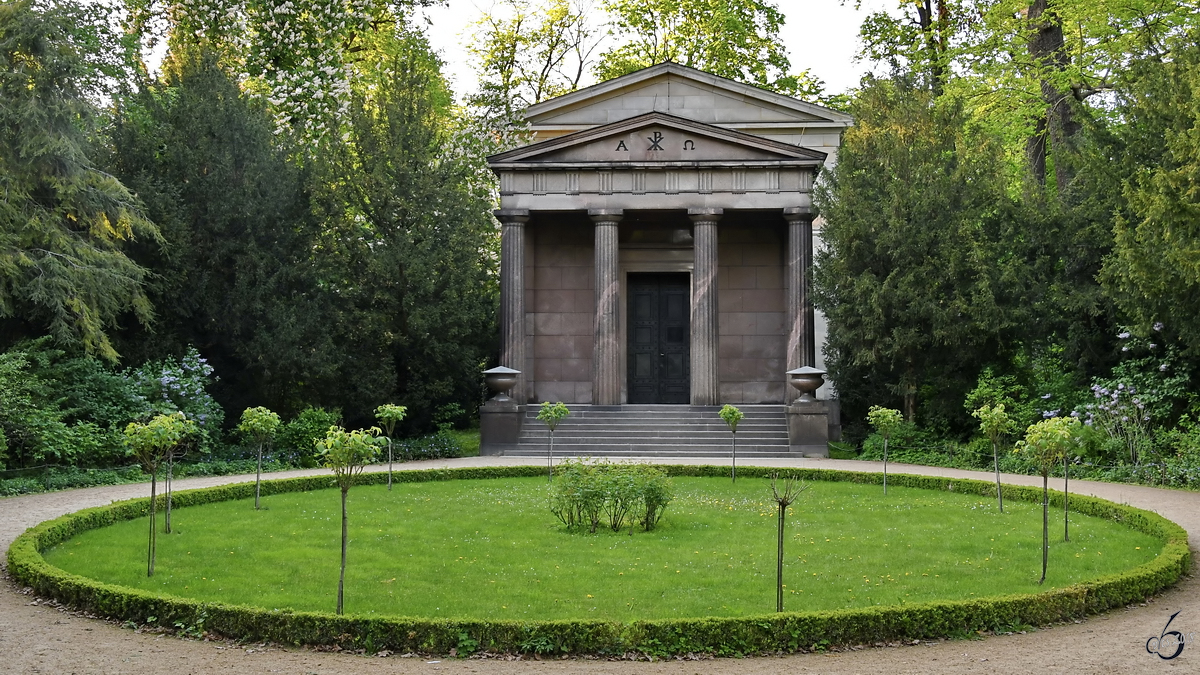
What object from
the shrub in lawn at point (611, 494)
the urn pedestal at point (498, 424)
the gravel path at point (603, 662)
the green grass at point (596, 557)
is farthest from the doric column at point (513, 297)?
the gravel path at point (603, 662)

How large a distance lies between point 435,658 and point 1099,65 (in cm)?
2802

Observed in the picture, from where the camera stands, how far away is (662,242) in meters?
29.8

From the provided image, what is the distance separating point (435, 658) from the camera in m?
8.14

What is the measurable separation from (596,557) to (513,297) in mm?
15871

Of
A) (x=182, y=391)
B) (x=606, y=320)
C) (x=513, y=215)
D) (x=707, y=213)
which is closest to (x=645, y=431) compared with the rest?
(x=606, y=320)

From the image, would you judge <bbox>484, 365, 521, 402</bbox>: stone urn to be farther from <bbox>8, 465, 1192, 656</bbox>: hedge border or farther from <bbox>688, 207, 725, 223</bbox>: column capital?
<bbox>8, 465, 1192, 656</bbox>: hedge border

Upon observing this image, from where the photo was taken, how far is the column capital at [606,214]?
2719cm

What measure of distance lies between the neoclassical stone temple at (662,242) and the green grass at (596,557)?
35.5ft

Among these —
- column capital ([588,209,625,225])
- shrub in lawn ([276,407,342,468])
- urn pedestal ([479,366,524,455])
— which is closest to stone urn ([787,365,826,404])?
column capital ([588,209,625,225])

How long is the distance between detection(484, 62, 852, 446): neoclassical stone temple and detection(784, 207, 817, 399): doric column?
0.12ft

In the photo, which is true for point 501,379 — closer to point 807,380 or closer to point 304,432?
point 304,432

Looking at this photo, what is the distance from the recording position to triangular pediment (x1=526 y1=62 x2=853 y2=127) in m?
30.1

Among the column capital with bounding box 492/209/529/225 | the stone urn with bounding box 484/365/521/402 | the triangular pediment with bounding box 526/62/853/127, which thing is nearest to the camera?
the stone urn with bounding box 484/365/521/402

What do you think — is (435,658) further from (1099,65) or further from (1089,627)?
(1099,65)
